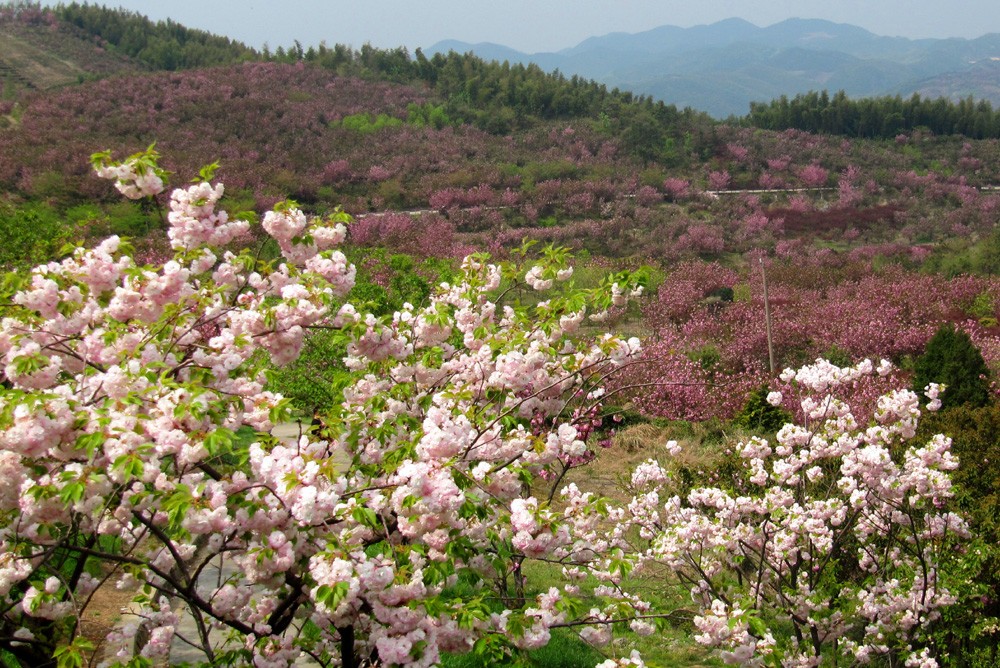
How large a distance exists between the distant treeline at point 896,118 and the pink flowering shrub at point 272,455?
Answer: 134ft

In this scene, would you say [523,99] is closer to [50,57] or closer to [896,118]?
[896,118]

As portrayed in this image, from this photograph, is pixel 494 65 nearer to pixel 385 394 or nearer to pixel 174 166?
pixel 174 166

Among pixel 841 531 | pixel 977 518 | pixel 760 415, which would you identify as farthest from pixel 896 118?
pixel 841 531

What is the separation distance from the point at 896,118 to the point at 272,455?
43.9m

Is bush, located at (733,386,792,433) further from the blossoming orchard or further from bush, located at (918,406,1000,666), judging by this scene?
the blossoming orchard

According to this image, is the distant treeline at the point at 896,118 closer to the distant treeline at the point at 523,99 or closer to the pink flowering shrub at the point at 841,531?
the distant treeline at the point at 523,99

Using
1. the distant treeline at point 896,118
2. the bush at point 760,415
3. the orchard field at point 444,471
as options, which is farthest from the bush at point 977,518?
the distant treeline at point 896,118

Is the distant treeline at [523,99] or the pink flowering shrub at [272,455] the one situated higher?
the distant treeline at [523,99]

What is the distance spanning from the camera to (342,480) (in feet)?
9.12

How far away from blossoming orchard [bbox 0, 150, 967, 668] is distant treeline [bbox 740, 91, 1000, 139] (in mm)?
39932

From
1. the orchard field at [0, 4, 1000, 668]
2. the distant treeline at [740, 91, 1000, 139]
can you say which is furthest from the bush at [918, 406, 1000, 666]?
the distant treeline at [740, 91, 1000, 139]

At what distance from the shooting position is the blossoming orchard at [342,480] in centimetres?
261

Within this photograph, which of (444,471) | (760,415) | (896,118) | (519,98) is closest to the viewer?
(444,471)

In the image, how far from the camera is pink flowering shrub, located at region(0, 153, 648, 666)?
2.56 metres
